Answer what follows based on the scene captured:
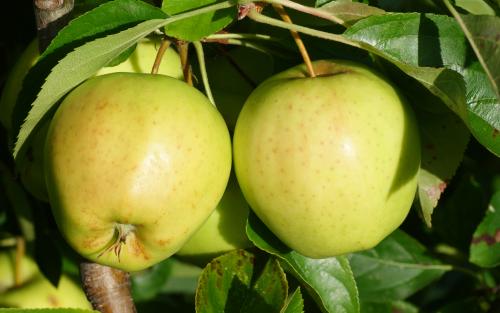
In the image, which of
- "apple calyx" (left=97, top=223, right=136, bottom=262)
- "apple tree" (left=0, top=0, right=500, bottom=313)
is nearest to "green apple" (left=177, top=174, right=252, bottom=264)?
"apple tree" (left=0, top=0, right=500, bottom=313)

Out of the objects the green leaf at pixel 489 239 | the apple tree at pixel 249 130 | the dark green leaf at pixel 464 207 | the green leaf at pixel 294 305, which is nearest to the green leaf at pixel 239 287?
the apple tree at pixel 249 130

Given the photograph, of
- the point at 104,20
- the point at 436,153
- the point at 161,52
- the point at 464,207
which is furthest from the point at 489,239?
the point at 104,20

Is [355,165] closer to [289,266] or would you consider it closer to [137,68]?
[289,266]

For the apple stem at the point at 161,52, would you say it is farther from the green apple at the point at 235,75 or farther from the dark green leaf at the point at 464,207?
the dark green leaf at the point at 464,207

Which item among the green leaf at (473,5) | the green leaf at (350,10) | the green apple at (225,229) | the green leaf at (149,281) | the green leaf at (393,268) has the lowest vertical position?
the green leaf at (149,281)

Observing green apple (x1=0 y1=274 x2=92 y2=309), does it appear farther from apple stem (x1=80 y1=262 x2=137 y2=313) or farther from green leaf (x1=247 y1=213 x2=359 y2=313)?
green leaf (x1=247 y1=213 x2=359 y2=313)

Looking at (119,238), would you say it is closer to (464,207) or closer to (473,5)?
(473,5)
